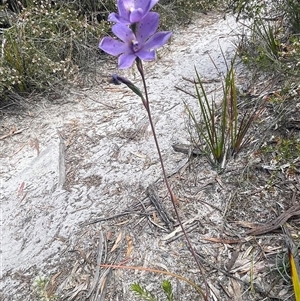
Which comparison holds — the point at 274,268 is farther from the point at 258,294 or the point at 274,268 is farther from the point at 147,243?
the point at 147,243

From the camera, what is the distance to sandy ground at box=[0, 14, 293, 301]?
170 centimetres

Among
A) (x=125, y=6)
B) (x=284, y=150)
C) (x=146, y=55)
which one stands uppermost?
(x=125, y=6)

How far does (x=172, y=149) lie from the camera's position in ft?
7.29

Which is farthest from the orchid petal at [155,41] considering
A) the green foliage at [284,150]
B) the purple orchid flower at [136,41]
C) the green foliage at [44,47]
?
the green foliage at [44,47]

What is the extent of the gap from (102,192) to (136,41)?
3.81 feet

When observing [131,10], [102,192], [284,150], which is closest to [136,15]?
[131,10]

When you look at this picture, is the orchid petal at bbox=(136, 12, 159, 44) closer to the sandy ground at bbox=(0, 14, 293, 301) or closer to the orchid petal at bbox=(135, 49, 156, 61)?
the orchid petal at bbox=(135, 49, 156, 61)

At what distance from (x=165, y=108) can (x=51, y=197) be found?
891 millimetres

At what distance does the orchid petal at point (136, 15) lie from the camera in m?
1.02

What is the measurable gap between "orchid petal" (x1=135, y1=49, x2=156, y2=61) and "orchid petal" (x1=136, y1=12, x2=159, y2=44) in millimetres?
30

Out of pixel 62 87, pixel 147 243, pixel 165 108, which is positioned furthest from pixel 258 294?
pixel 62 87

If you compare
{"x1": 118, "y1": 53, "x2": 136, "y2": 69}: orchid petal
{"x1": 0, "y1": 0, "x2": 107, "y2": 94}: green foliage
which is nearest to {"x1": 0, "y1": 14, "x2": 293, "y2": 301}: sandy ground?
{"x1": 0, "y1": 0, "x2": 107, "y2": 94}: green foliage

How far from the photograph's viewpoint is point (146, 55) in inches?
40.9

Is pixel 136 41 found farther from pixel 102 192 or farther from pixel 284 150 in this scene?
pixel 102 192
